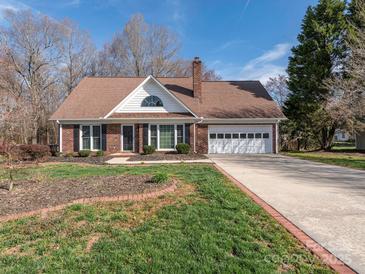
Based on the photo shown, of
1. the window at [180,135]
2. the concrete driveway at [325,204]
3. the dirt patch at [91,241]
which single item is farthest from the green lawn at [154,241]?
the window at [180,135]

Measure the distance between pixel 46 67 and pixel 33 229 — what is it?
3239 cm

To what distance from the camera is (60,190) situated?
668cm

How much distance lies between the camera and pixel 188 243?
3.62 m

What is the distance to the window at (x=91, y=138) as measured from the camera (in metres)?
19.7

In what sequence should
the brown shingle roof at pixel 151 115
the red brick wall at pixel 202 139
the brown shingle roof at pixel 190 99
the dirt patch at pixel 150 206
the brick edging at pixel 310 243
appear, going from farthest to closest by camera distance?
1. the red brick wall at pixel 202 139
2. the brown shingle roof at pixel 190 99
3. the brown shingle roof at pixel 151 115
4. the dirt patch at pixel 150 206
5. the brick edging at pixel 310 243

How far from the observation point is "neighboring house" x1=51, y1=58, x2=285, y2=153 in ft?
64.3

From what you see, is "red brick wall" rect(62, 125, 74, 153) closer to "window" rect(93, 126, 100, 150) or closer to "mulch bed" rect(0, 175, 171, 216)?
"window" rect(93, 126, 100, 150)

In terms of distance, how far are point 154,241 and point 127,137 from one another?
16.7 m

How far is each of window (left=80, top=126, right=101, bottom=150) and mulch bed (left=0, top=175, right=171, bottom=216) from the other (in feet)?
38.8

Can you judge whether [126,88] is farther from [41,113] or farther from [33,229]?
[33,229]

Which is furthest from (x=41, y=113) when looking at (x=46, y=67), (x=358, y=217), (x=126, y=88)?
(x=358, y=217)

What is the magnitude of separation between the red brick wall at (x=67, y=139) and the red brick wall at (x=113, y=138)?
8.65 ft

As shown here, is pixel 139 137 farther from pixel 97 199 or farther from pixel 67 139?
pixel 97 199

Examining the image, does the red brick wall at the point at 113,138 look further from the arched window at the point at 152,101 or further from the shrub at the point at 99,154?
the arched window at the point at 152,101
